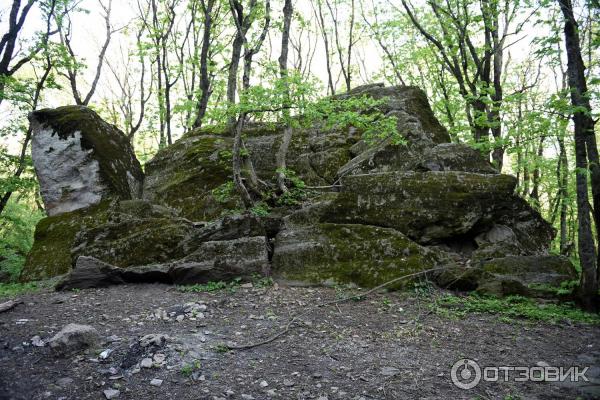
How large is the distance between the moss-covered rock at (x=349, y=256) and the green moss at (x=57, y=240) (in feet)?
20.1

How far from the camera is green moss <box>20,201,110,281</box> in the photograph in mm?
10211

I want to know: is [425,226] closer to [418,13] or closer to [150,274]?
[150,274]

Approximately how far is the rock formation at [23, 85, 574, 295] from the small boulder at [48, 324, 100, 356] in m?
2.68

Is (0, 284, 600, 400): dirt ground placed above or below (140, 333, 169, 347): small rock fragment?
below

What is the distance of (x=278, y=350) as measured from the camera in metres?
5.02

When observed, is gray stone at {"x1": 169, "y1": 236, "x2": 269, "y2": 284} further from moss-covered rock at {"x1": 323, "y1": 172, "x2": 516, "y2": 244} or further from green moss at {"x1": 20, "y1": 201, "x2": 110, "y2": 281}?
green moss at {"x1": 20, "y1": 201, "x2": 110, "y2": 281}

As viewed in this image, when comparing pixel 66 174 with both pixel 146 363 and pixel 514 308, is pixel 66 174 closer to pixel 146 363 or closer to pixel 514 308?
pixel 146 363

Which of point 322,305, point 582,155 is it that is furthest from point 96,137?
point 582,155

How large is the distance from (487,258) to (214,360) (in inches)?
230

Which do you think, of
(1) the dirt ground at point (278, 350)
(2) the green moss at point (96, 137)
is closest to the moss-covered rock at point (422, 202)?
(1) the dirt ground at point (278, 350)

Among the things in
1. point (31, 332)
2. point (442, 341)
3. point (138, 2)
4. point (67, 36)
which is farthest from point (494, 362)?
point (138, 2)

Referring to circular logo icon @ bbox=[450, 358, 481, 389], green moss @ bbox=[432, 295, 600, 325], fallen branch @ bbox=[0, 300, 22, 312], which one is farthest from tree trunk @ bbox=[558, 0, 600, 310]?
fallen branch @ bbox=[0, 300, 22, 312]

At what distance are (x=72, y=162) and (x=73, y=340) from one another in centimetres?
842

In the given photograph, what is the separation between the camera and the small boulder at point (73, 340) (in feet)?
15.6
